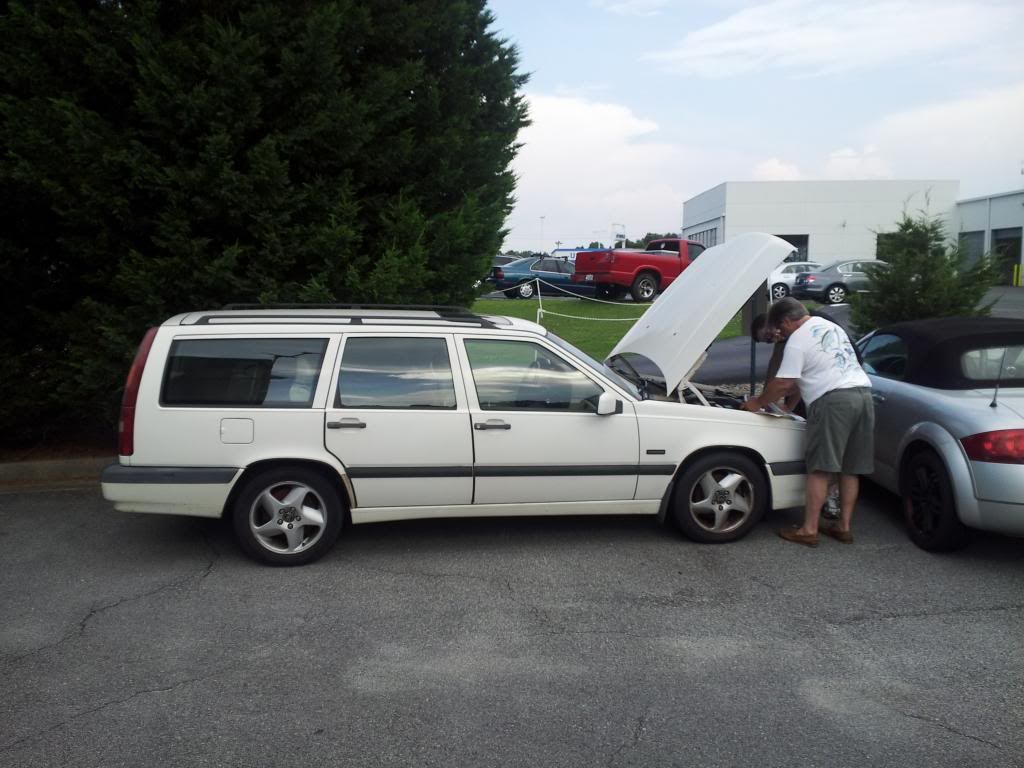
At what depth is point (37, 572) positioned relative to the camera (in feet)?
17.3

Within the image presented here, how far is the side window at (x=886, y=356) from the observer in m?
6.61

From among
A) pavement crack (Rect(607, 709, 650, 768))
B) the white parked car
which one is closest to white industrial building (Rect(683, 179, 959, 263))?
the white parked car

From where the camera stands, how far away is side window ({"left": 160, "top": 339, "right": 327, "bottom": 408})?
519cm

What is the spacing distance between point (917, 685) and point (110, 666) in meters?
3.56

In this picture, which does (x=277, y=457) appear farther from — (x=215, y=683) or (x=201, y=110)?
(x=201, y=110)

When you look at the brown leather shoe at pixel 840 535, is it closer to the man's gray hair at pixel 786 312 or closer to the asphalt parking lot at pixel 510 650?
the asphalt parking lot at pixel 510 650

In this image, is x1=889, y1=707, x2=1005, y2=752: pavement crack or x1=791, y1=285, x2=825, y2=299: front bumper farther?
x1=791, y1=285, x2=825, y2=299: front bumper

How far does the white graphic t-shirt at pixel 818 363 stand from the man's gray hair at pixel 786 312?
0.29 ft

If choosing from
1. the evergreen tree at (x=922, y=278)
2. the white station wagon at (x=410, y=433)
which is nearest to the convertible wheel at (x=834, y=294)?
the evergreen tree at (x=922, y=278)

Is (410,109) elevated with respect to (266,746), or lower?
elevated

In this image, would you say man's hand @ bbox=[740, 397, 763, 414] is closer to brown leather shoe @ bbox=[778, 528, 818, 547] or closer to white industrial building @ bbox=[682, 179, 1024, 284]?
brown leather shoe @ bbox=[778, 528, 818, 547]

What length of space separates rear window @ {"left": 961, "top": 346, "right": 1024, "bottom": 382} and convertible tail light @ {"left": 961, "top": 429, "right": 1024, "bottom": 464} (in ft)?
2.74

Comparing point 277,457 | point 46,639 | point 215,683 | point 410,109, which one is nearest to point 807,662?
point 215,683

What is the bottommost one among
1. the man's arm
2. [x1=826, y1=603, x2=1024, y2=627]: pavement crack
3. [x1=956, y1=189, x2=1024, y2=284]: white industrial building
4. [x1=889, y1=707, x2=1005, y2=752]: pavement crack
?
[x1=889, y1=707, x2=1005, y2=752]: pavement crack
